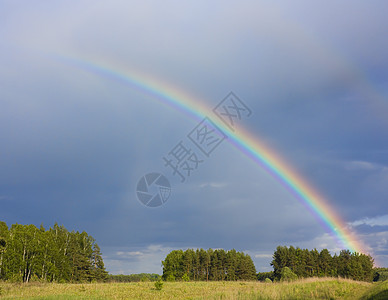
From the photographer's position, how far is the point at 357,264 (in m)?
100

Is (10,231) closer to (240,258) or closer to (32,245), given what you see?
(32,245)

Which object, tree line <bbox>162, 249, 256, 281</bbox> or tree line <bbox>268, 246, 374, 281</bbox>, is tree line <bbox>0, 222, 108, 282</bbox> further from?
tree line <bbox>268, 246, 374, 281</bbox>

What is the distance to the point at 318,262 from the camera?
11112 cm

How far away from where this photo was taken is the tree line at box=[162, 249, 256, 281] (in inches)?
4262

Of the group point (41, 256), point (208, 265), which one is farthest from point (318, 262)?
point (41, 256)

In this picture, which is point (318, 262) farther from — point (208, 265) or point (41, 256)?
point (41, 256)

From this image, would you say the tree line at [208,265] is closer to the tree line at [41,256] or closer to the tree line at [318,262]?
the tree line at [318,262]

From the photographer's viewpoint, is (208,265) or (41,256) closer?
(41,256)

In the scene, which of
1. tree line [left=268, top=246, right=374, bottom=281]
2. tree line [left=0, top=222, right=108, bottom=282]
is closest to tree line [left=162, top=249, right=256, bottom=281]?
tree line [left=268, top=246, right=374, bottom=281]

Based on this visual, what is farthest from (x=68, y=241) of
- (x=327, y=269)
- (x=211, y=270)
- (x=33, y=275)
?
(x=327, y=269)

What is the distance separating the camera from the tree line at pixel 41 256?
54.8 metres

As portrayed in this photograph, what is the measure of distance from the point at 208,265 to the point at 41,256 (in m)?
60.8

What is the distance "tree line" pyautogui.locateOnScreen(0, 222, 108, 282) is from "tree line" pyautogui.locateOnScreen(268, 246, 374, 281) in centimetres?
5448

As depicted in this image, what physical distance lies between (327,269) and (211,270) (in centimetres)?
3702
